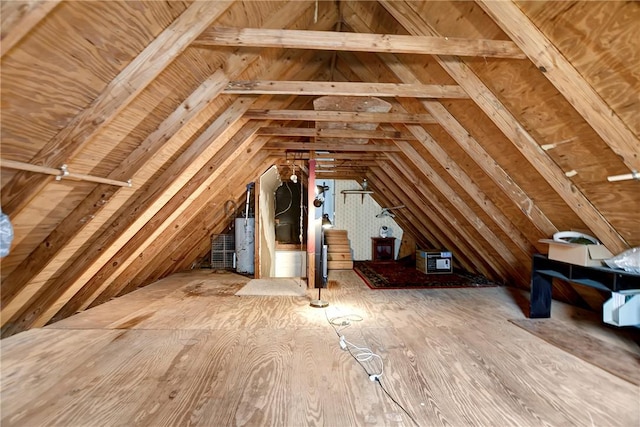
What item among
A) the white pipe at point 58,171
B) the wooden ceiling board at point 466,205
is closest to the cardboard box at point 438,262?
the wooden ceiling board at point 466,205

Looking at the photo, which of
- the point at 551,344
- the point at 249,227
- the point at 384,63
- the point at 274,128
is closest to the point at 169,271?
the point at 249,227

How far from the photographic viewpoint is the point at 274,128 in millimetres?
3746

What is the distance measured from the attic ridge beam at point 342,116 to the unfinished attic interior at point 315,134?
32 millimetres

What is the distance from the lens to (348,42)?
1.96 m

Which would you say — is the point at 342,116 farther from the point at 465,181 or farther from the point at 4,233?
the point at 4,233

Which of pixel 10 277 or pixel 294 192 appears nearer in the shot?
pixel 10 277

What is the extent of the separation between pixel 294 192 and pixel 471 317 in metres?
5.83

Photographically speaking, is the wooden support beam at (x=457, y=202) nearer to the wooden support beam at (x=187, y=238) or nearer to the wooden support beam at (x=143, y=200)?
the wooden support beam at (x=143, y=200)

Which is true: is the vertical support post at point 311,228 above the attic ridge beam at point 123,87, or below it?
below

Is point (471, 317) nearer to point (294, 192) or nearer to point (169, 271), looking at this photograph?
point (169, 271)

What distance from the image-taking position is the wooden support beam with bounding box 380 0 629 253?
2309 mm

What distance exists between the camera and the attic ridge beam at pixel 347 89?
2.46m

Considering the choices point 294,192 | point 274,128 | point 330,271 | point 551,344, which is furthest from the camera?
point 294,192

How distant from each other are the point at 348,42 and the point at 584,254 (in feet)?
9.25
